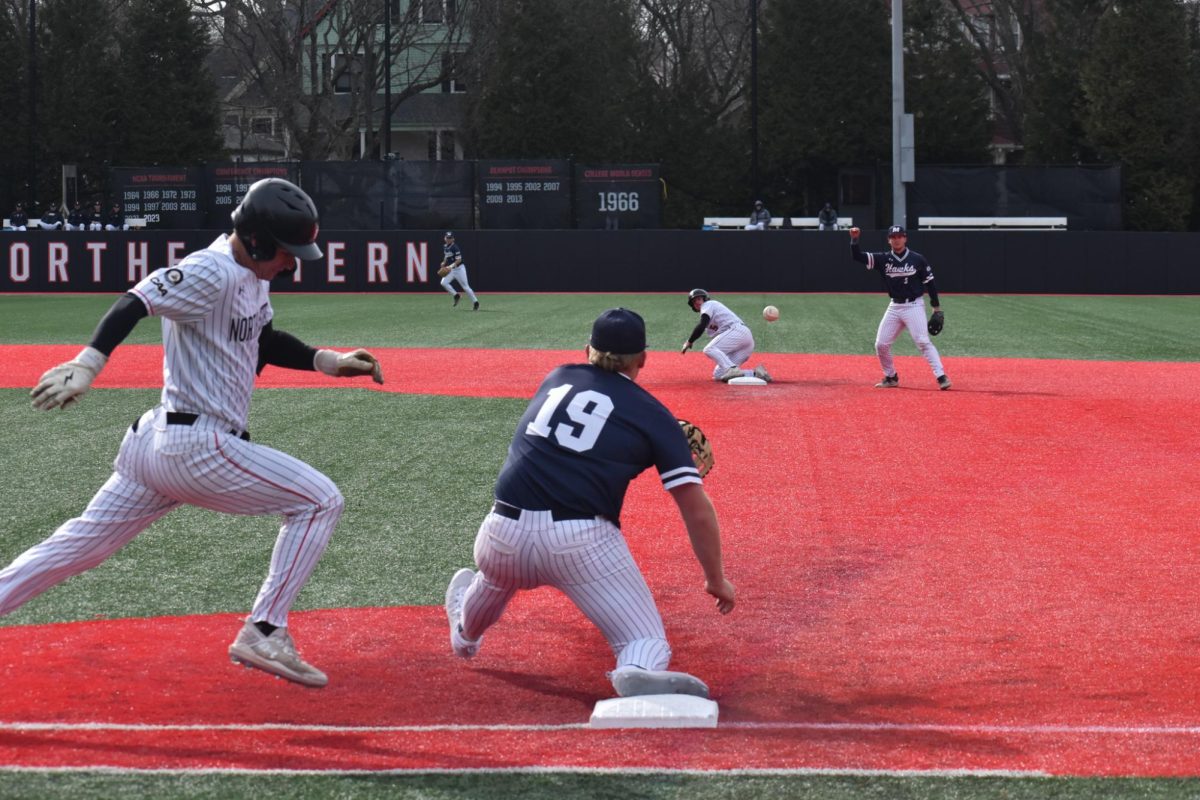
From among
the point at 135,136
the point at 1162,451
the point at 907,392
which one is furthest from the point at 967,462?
the point at 135,136

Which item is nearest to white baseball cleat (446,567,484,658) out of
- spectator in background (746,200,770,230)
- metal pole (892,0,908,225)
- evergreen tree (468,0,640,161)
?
metal pole (892,0,908,225)

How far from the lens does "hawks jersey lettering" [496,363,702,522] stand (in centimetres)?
533

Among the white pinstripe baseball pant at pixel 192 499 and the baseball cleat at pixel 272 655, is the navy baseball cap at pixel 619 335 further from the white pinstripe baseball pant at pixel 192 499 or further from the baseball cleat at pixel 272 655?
the baseball cleat at pixel 272 655

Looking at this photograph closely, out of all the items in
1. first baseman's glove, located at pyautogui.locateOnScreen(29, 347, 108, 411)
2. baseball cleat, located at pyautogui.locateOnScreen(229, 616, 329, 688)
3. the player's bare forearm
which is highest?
first baseman's glove, located at pyautogui.locateOnScreen(29, 347, 108, 411)

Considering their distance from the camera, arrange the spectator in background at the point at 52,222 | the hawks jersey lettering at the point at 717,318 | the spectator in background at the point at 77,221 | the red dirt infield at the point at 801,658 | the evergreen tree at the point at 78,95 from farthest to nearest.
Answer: the evergreen tree at the point at 78,95
the spectator in background at the point at 52,222
the spectator in background at the point at 77,221
the hawks jersey lettering at the point at 717,318
the red dirt infield at the point at 801,658

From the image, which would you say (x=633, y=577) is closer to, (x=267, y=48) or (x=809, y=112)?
(x=809, y=112)

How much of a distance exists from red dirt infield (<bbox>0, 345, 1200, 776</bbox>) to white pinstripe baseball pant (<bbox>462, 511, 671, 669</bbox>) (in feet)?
1.01

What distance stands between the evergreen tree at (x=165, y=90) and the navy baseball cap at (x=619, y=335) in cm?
4703

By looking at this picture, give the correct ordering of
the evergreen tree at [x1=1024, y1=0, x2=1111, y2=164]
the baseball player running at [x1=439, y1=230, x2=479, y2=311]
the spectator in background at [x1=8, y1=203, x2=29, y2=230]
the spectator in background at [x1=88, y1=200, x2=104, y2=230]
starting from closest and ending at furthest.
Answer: the baseball player running at [x1=439, y1=230, x2=479, y2=311] → the spectator in background at [x1=88, y1=200, x2=104, y2=230] → the spectator in background at [x1=8, y1=203, x2=29, y2=230] → the evergreen tree at [x1=1024, y1=0, x2=1111, y2=164]

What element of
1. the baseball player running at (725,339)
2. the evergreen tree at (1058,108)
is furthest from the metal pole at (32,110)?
the baseball player running at (725,339)

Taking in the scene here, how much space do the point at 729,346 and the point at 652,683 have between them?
39.2ft

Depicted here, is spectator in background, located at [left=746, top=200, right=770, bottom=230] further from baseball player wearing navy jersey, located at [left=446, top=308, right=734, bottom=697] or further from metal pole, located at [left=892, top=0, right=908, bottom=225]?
baseball player wearing navy jersey, located at [left=446, top=308, right=734, bottom=697]

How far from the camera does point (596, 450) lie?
210 inches

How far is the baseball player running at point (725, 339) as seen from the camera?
55.0 feet
